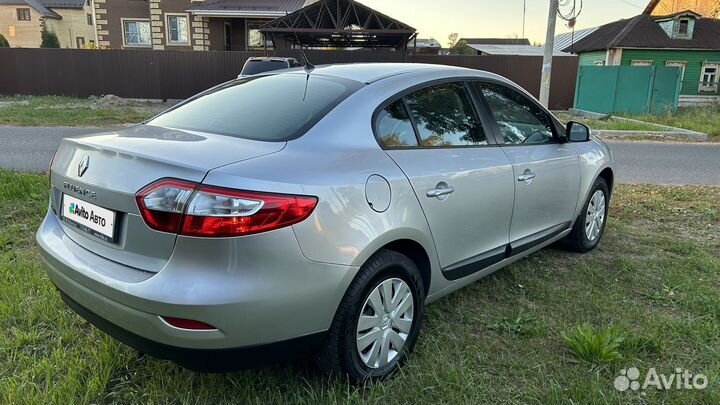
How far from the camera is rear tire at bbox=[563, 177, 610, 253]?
14.2 feet

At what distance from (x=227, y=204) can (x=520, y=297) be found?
2.37m

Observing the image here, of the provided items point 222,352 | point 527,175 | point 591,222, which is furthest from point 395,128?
point 591,222

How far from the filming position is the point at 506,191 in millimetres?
3236

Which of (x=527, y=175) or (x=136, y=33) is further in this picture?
(x=136, y=33)

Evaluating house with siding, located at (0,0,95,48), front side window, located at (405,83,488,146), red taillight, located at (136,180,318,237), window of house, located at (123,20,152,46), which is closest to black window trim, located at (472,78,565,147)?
front side window, located at (405,83,488,146)

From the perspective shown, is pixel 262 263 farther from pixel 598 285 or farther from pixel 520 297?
pixel 598 285

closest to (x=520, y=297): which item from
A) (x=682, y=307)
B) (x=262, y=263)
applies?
(x=682, y=307)

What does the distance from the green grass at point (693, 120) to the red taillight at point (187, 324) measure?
572 inches

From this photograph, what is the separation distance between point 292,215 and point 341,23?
1952cm

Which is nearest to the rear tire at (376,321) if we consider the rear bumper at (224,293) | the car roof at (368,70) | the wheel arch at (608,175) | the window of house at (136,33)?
the rear bumper at (224,293)

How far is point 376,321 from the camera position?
2.50 m

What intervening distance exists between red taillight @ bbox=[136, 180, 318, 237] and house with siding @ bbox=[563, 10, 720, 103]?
26186 millimetres

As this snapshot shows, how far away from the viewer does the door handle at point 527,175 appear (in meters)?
3.37

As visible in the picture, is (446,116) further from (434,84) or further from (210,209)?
(210,209)
